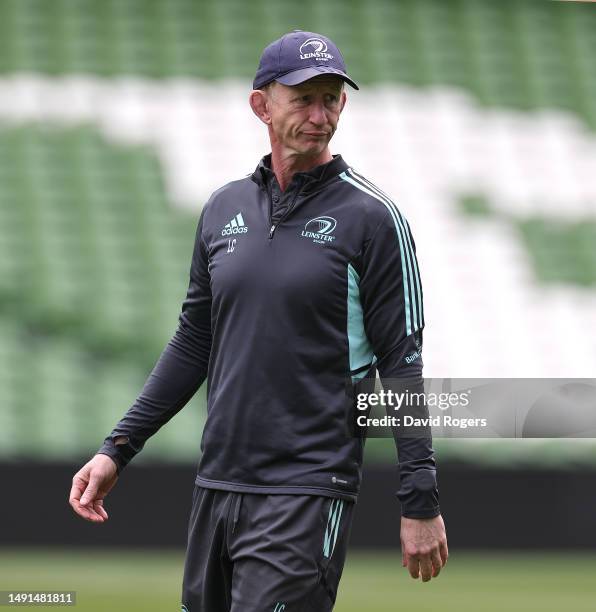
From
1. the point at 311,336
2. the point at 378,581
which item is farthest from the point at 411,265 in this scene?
the point at 378,581

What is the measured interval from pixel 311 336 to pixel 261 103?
23.8 inches

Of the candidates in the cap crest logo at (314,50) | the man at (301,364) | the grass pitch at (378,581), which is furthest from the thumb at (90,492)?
the grass pitch at (378,581)

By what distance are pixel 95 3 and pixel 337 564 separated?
30.9 feet

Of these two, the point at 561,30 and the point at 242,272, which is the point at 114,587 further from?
the point at 561,30

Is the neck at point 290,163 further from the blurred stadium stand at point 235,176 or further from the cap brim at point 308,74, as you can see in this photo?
the blurred stadium stand at point 235,176

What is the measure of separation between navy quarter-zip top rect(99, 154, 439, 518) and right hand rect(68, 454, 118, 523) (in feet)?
0.89

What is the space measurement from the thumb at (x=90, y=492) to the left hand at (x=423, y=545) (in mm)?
785

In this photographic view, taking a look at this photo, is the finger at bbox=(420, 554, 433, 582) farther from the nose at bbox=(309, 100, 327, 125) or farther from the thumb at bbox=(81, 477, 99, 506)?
the nose at bbox=(309, 100, 327, 125)

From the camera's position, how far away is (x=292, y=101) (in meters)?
3.22

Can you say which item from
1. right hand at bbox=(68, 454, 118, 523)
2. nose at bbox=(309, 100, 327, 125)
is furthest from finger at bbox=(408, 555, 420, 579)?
nose at bbox=(309, 100, 327, 125)

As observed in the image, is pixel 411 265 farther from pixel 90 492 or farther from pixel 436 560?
pixel 90 492

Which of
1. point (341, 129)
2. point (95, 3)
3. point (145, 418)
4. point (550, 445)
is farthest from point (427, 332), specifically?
point (145, 418)

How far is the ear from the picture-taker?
10.9 feet

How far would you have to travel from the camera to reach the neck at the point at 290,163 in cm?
326
